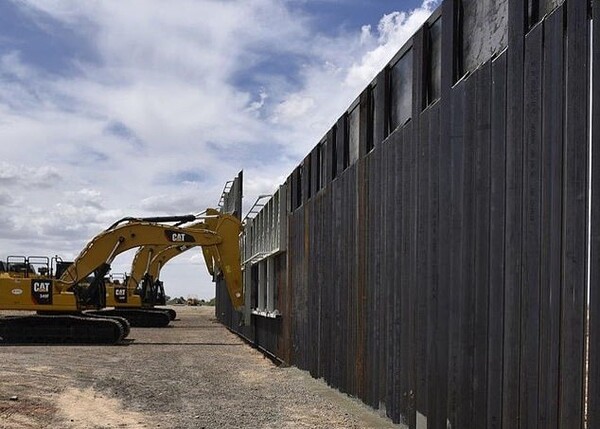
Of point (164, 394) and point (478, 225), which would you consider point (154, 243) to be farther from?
point (478, 225)

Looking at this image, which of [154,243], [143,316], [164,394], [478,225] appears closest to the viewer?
[478,225]

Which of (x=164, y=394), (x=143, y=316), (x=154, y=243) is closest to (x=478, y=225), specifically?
(x=164, y=394)

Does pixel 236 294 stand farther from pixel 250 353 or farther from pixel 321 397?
pixel 321 397

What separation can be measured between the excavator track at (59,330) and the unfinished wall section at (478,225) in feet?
45.8

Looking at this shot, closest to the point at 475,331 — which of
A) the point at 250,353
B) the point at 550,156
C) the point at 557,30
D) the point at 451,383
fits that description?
the point at 451,383

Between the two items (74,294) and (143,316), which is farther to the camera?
(143,316)

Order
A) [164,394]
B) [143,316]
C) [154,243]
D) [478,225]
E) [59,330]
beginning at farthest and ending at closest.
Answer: [143,316], [154,243], [59,330], [164,394], [478,225]

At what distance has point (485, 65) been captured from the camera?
6.62 m

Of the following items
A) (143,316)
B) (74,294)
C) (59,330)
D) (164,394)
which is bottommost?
(143,316)

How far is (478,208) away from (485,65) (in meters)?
1.18

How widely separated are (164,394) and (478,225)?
735cm

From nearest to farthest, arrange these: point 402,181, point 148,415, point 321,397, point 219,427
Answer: point 402,181 < point 219,427 < point 148,415 < point 321,397

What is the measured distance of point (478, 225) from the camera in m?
6.64

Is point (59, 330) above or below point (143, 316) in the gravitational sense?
above
